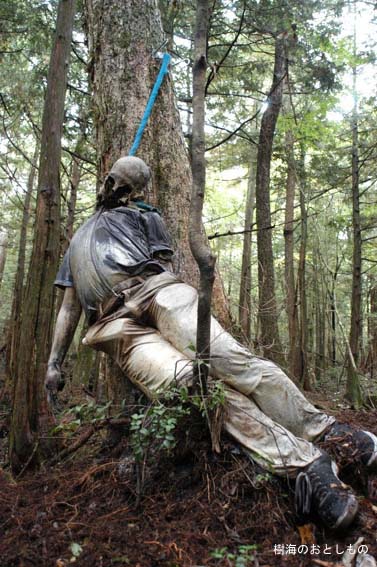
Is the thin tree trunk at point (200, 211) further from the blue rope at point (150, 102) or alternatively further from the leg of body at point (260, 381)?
the blue rope at point (150, 102)

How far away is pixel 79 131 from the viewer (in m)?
9.44

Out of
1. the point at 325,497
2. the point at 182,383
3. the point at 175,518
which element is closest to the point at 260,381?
the point at 182,383

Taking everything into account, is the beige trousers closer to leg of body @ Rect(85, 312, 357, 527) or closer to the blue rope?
leg of body @ Rect(85, 312, 357, 527)

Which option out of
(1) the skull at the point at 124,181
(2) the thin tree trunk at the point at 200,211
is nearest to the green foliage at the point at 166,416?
(2) the thin tree trunk at the point at 200,211

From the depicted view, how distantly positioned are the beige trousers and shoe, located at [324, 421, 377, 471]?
0.26ft

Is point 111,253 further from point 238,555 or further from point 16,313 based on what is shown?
point 16,313

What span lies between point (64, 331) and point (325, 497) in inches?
89.2

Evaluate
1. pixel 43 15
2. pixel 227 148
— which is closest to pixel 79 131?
pixel 43 15

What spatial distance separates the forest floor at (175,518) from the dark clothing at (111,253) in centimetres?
117

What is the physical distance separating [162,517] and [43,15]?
9524 millimetres

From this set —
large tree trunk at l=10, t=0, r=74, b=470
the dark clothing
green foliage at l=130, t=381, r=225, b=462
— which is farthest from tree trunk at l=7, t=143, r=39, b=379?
green foliage at l=130, t=381, r=225, b=462

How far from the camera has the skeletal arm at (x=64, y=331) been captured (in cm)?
357

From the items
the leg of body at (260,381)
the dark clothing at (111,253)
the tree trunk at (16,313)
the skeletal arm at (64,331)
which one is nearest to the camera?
the leg of body at (260,381)

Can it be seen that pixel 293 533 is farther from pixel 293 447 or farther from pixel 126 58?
pixel 126 58
